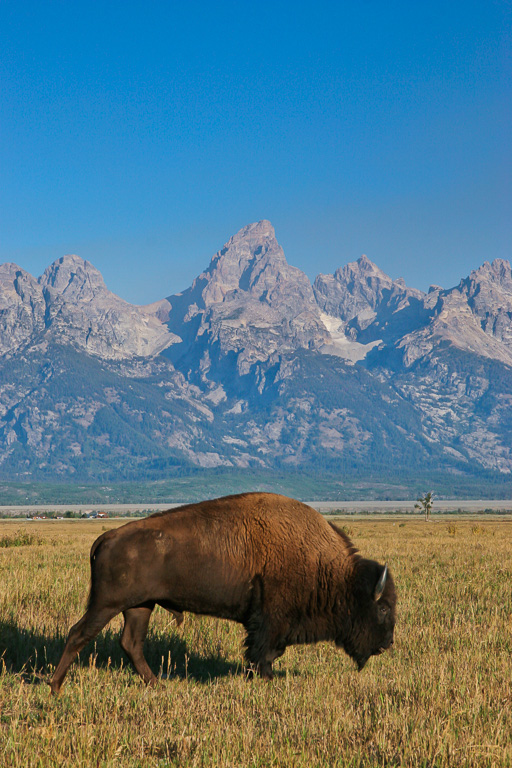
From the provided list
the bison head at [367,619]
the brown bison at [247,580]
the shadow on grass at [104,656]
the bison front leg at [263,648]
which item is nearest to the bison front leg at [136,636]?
the brown bison at [247,580]

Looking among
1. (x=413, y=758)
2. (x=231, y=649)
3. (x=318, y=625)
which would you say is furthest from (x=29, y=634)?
(x=413, y=758)

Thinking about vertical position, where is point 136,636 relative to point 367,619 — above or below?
below

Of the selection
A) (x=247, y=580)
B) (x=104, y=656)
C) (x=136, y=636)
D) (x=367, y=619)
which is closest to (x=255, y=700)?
(x=247, y=580)

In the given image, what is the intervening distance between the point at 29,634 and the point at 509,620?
23.7 feet

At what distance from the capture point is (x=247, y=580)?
→ 790 centimetres

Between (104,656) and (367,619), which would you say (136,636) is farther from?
(367,619)

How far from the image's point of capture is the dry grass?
17.9ft

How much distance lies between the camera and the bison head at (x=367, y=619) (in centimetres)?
821

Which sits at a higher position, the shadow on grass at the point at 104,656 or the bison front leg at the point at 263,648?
the bison front leg at the point at 263,648

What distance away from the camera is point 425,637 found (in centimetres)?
990

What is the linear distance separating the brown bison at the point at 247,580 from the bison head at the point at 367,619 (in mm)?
12

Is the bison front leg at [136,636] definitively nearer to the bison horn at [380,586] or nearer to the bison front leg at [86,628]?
the bison front leg at [86,628]

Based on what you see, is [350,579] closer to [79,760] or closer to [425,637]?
[425,637]

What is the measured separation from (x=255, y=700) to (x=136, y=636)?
167 centimetres
